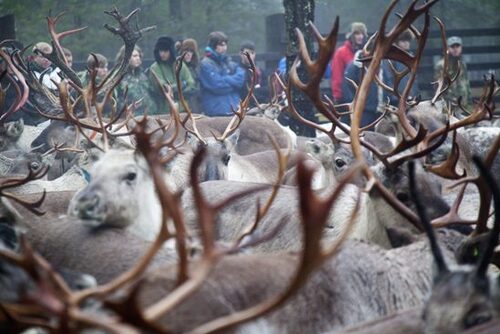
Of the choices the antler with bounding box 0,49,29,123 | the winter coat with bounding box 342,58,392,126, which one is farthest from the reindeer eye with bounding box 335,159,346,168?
the winter coat with bounding box 342,58,392,126

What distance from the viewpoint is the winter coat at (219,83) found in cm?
1244

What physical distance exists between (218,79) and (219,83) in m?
0.06

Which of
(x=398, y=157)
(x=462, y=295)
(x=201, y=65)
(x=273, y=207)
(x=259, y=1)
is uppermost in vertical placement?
(x=462, y=295)

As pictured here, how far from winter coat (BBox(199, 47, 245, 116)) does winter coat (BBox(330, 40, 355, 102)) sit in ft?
3.93

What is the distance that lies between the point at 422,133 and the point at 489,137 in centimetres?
381

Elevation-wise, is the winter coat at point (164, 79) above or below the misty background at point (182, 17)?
above

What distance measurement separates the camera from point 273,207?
18.5ft

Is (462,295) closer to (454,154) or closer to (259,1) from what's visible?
(454,154)

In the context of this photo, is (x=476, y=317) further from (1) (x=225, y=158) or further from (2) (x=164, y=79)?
(2) (x=164, y=79)

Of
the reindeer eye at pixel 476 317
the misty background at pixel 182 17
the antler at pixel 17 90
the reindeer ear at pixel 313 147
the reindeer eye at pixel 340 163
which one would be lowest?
the misty background at pixel 182 17

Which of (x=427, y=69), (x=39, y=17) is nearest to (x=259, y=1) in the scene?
(x=39, y=17)

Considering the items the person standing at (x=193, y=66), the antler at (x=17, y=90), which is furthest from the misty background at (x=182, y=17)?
the antler at (x=17, y=90)

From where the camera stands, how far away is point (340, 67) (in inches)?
490

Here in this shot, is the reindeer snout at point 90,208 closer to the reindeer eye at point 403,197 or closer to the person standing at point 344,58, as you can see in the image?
the reindeer eye at point 403,197
